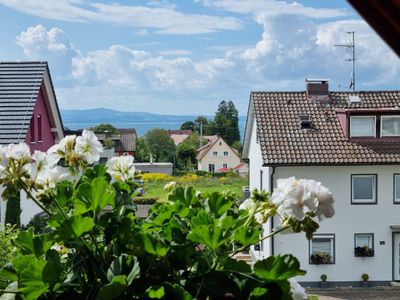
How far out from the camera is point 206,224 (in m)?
1.02

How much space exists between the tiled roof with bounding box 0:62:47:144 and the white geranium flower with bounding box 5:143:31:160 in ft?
31.7

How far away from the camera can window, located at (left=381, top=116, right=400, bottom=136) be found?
12.7 metres

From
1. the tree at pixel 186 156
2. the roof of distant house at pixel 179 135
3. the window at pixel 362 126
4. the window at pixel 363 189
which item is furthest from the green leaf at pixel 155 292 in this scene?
the roof of distant house at pixel 179 135

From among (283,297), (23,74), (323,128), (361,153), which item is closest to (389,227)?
(361,153)

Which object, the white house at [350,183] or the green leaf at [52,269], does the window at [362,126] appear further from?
the green leaf at [52,269]

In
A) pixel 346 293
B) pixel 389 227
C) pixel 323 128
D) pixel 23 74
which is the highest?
pixel 23 74

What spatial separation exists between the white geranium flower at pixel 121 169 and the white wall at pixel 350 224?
424 inches

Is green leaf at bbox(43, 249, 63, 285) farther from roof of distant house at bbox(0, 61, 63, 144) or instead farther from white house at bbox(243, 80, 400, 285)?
white house at bbox(243, 80, 400, 285)

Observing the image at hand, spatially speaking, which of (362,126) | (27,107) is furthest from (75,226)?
(362,126)

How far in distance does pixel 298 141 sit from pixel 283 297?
11.6 meters

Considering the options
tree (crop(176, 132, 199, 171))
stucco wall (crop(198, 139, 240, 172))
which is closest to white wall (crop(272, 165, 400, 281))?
tree (crop(176, 132, 199, 171))

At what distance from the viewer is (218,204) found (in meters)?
1.14

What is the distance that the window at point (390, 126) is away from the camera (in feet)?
41.5

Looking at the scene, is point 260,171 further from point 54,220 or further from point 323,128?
point 54,220
